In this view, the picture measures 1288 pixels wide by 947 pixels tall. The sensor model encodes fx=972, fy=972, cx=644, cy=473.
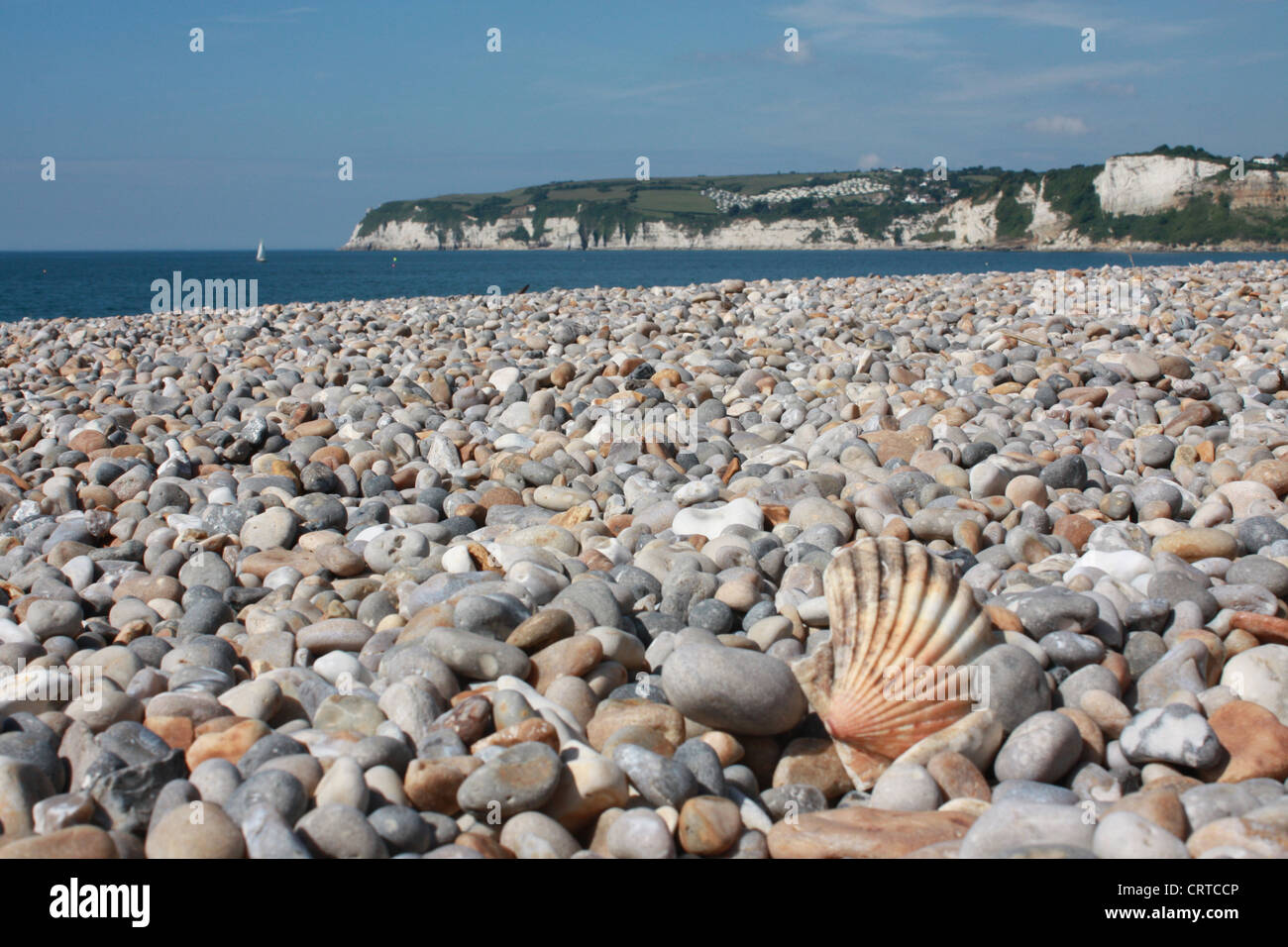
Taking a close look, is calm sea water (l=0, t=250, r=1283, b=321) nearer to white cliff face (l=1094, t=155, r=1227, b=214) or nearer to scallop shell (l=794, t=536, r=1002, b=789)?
white cliff face (l=1094, t=155, r=1227, b=214)

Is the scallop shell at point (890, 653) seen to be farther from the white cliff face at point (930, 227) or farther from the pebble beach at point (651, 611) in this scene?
the white cliff face at point (930, 227)

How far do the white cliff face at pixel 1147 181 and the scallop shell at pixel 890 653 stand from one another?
299 feet

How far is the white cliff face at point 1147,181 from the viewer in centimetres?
8006

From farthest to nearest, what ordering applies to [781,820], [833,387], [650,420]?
1. [833,387]
2. [650,420]
3. [781,820]

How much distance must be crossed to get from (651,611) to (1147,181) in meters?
94.0

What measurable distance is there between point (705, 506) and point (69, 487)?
3130 mm

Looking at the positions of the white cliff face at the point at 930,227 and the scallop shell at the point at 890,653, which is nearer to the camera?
the scallop shell at the point at 890,653

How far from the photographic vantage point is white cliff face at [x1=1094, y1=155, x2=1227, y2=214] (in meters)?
80.1

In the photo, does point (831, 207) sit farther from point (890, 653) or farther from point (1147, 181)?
point (890, 653)

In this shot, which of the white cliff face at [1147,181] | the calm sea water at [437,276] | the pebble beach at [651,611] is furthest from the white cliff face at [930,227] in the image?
the pebble beach at [651,611]
